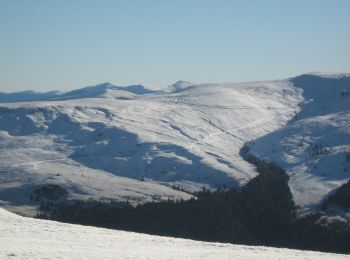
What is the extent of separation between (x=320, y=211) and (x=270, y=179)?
117ft

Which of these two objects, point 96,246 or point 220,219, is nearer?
point 96,246

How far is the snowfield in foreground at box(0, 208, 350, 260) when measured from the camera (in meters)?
31.3

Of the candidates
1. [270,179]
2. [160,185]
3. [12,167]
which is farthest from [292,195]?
[12,167]

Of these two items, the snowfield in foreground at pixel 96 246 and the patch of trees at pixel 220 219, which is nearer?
the snowfield in foreground at pixel 96 246

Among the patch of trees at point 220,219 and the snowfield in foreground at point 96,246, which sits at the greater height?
the snowfield in foreground at point 96,246

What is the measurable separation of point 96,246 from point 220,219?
96659 mm

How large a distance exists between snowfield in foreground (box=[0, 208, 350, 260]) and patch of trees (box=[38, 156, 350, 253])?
78985mm

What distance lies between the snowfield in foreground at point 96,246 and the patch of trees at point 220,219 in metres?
79.0

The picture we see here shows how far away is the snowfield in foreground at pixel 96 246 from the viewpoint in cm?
3131

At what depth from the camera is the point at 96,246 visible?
114ft

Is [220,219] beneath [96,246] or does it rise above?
beneath

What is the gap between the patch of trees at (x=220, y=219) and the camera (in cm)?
12050

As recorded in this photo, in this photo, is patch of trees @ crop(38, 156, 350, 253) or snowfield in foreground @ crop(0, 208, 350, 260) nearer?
snowfield in foreground @ crop(0, 208, 350, 260)

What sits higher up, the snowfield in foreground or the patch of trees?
the snowfield in foreground
